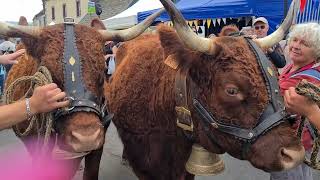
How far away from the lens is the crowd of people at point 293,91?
7.03ft

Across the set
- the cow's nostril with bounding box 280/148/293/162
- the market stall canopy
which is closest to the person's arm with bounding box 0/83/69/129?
the cow's nostril with bounding box 280/148/293/162

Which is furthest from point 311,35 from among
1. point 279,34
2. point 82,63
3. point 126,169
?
point 126,169

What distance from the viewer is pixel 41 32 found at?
2898mm

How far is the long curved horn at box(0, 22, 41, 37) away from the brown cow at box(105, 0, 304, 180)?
94 cm

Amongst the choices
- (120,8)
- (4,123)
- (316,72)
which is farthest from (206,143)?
(120,8)

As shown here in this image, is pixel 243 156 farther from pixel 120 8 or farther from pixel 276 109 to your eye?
pixel 120 8

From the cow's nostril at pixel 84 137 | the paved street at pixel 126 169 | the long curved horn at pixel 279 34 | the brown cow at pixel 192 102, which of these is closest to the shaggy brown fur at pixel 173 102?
the brown cow at pixel 192 102

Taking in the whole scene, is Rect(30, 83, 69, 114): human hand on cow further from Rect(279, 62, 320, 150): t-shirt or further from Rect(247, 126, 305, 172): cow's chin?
Rect(279, 62, 320, 150): t-shirt

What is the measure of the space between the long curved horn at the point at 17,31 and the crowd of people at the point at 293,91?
731mm

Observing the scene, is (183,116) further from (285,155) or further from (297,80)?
(297,80)

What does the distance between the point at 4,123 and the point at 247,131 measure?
1438 mm

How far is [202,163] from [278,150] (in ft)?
2.44

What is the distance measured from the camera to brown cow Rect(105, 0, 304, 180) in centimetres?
243

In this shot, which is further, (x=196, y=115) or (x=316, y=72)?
(x=316, y=72)
